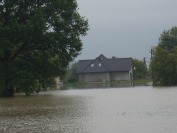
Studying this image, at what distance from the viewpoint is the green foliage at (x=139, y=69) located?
389 ft

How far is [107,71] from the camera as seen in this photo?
115000mm

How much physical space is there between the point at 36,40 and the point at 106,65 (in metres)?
79.2

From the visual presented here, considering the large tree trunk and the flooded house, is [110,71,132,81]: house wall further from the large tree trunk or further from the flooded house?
the large tree trunk

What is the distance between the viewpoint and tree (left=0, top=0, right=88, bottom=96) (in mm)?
36531

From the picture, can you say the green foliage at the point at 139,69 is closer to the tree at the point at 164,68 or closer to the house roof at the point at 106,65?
the house roof at the point at 106,65

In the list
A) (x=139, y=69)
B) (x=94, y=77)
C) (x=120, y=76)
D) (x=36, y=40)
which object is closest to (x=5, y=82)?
(x=36, y=40)

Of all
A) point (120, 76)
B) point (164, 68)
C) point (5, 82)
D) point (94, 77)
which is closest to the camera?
point (5, 82)

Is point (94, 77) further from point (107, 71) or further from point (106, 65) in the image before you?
point (106, 65)

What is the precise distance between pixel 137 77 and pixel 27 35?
270 ft

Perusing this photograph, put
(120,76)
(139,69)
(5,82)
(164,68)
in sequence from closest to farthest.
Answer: (5,82) → (164,68) → (120,76) → (139,69)

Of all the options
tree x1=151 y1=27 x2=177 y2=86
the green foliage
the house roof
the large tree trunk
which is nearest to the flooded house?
the house roof

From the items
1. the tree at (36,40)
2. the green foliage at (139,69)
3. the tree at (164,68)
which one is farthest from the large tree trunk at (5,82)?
the green foliage at (139,69)

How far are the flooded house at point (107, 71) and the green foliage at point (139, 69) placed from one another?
445cm

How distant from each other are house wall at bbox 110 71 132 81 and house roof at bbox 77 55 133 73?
4.72 ft
